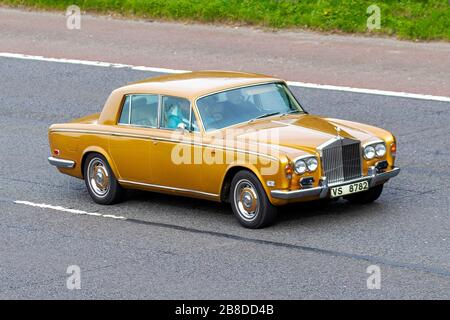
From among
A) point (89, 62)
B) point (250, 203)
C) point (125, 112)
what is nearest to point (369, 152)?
point (250, 203)

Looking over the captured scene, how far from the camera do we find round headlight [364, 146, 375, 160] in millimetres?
12688

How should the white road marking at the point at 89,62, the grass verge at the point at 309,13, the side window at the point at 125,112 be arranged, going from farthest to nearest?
the grass verge at the point at 309,13
the white road marking at the point at 89,62
the side window at the point at 125,112

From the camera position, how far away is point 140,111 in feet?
45.0

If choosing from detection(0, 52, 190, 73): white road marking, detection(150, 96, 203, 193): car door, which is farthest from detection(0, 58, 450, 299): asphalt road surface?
detection(0, 52, 190, 73): white road marking

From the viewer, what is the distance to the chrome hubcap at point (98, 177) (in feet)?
45.5

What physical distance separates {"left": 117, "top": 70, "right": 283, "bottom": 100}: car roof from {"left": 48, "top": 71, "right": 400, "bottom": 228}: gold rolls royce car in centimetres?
1

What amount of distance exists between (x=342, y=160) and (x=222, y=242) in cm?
158

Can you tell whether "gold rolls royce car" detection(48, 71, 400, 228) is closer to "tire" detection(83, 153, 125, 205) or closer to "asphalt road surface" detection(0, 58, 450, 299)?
"tire" detection(83, 153, 125, 205)

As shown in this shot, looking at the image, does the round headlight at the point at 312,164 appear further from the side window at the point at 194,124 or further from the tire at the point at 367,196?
the side window at the point at 194,124

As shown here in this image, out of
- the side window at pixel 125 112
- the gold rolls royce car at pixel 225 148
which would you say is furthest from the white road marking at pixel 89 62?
the side window at pixel 125 112

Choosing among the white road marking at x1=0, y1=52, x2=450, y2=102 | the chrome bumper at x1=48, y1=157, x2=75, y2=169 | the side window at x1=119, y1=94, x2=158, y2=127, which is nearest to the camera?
the side window at x1=119, y1=94, x2=158, y2=127

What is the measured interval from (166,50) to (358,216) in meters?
10.5

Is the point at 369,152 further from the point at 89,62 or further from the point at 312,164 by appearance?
the point at 89,62

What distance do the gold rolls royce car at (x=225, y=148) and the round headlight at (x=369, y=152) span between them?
0.01 metres
